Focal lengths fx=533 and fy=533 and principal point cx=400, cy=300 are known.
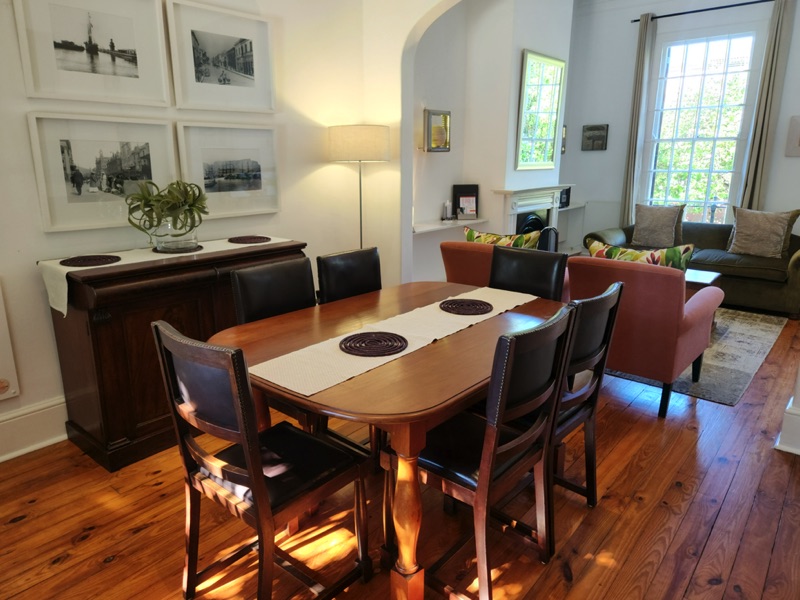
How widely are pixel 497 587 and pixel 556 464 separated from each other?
27.7 inches

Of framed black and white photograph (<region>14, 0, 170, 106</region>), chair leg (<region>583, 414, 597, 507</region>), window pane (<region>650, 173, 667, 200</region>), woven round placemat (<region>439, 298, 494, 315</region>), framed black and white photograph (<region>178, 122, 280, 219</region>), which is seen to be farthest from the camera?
window pane (<region>650, 173, 667, 200</region>)

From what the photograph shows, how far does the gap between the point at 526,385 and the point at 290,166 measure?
258cm

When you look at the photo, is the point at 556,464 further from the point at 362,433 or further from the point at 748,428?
the point at 748,428

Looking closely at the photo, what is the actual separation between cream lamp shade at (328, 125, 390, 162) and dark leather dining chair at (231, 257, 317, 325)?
1.35 metres

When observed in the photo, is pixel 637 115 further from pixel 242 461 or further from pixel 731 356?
pixel 242 461

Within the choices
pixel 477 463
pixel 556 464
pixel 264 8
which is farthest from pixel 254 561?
pixel 264 8

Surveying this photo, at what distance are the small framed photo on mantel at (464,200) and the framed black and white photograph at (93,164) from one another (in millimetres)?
2991

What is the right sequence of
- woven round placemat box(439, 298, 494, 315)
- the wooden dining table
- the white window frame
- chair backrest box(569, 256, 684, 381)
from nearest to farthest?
the wooden dining table < woven round placemat box(439, 298, 494, 315) < chair backrest box(569, 256, 684, 381) < the white window frame

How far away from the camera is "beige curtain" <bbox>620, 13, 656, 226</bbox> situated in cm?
606

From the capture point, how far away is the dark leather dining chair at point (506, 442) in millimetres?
1467

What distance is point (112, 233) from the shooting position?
110 inches

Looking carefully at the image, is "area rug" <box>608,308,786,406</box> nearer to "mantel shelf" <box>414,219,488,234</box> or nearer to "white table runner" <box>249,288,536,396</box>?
"white table runner" <box>249,288,536,396</box>

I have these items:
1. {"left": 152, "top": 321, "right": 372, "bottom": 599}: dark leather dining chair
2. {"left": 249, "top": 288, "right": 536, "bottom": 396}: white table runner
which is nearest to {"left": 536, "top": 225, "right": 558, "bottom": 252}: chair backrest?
{"left": 249, "top": 288, "right": 536, "bottom": 396}: white table runner

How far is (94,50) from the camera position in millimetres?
2592
